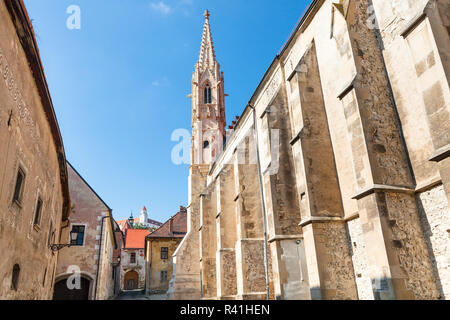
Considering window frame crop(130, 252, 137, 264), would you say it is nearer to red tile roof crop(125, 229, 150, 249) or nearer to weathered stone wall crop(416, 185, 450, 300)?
red tile roof crop(125, 229, 150, 249)

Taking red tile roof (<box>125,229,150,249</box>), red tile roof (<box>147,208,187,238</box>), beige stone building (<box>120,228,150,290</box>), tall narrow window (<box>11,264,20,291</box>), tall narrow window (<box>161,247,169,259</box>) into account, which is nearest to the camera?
tall narrow window (<box>11,264,20,291</box>)

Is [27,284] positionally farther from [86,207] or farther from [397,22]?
[397,22]

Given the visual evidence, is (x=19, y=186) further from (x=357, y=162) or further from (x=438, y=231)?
(x=438, y=231)

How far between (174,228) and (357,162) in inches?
1170

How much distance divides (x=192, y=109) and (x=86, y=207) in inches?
661

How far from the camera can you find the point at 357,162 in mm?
7598

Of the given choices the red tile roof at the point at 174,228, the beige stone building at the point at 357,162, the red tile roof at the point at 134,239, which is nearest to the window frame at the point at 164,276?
the red tile roof at the point at 174,228

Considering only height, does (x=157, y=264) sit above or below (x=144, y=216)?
below

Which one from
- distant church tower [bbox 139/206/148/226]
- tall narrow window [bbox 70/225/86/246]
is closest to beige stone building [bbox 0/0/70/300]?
tall narrow window [bbox 70/225/86/246]

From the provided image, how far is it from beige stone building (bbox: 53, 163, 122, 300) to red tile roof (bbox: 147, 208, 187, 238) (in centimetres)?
1420

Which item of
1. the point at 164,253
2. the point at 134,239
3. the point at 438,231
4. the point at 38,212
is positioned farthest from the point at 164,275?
the point at 438,231

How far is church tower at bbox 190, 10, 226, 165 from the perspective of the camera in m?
30.8

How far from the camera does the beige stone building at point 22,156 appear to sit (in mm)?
6793

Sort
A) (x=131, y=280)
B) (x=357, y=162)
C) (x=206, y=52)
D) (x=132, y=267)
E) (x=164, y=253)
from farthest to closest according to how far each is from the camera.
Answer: (x=132, y=267) → (x=131, y=280) → (x=206, y=52) → (x=164, y=253) → (x=357, y=162)
